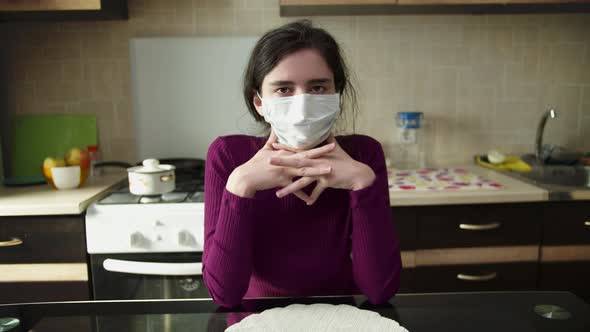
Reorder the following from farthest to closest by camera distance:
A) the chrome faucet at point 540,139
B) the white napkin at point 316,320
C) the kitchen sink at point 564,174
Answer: the chrome faucet at point 540,139 < the kitchen sink at point 564,174 < the white napkin at point 316,320

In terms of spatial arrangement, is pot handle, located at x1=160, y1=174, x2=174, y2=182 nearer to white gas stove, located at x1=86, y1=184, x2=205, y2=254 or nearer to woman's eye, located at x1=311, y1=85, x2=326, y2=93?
white gas stove, located at x1=86, y1=184, x2=205, y2=254

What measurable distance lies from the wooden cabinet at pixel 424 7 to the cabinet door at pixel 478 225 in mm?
837

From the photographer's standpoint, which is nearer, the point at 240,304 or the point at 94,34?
the point at 240,304

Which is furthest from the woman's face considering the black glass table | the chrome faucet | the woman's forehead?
the chrome faucet

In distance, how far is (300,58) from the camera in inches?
37.5

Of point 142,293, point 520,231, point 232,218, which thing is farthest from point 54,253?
point 520,231

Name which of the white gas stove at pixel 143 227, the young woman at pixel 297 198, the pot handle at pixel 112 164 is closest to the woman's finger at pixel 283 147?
the young woman at pixel 297 198

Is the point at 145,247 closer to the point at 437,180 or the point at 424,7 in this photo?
the point at 437,180

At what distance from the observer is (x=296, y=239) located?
1028mm

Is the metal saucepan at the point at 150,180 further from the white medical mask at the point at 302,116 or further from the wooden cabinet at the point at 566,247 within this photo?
the wooden cabinet at the point at 566,247

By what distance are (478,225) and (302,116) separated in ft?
3.36

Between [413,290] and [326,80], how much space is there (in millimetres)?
1036

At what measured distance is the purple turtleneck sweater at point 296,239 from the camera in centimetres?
90

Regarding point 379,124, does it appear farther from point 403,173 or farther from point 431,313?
point 431,313
